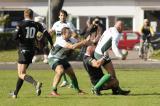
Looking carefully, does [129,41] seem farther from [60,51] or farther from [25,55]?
[25,55]

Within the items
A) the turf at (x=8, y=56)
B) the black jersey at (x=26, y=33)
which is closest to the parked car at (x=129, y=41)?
the turf at (x=8, y=56)

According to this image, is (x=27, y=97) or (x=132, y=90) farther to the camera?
(x=132, y=90)

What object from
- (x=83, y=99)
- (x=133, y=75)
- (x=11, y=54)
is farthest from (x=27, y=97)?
(x=11, y=54)

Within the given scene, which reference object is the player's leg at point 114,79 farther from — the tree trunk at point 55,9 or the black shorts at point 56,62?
the tree trunk at point 55,9

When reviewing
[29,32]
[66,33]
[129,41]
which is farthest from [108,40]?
[129,41]

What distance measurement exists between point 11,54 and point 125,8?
19358mm

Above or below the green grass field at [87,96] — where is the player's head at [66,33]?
above

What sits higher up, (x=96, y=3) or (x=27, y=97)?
(x=27, y=97)

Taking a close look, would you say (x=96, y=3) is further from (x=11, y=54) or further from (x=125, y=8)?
(x=11, y=54)

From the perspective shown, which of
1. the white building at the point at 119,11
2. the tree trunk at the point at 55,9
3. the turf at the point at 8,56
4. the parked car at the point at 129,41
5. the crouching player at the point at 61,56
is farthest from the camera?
the white building at the point at 119,11

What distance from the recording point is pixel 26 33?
13.9 metres

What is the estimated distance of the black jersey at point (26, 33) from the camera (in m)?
13.9

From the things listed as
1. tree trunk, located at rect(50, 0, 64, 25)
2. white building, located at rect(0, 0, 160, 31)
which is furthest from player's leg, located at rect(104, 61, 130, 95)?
white building, located at rect(0, 0, 160, 31)

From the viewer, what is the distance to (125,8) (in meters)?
50.6
